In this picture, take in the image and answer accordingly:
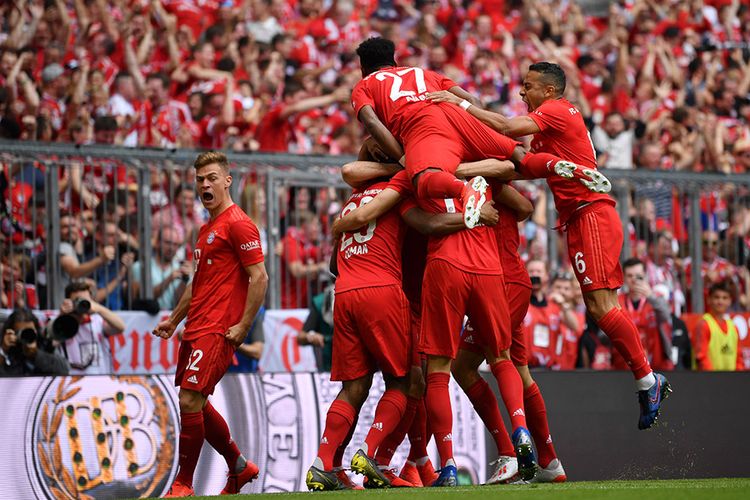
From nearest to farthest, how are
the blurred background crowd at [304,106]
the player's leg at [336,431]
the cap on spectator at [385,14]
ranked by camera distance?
1. the player's leg at [336,431]
2. the blurred background crowd at [304,106]
3. the cap on spectator at [385,14]

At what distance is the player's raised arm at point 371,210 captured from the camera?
8.21 metres

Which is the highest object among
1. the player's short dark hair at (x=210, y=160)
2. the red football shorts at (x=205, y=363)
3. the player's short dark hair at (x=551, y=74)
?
the player's short dark hair at (x=551, y=74)

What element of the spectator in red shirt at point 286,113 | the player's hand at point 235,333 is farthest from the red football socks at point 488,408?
the spectator in red shirt at point 286,113

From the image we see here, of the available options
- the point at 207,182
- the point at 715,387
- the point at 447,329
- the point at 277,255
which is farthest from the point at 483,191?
the point at 277,255

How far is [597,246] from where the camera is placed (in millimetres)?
8727

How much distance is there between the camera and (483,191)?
8023mm

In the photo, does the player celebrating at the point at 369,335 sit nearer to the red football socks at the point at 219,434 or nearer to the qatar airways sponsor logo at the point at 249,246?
the qatar airways sponsor logo at the point at 249,246

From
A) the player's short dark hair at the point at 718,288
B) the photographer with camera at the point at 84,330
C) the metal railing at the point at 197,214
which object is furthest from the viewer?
the player's short dark hair at the point at 718,288

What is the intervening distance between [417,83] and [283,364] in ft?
14.5

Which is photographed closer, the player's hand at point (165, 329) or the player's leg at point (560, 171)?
Result: the player's leg at point (560, 171)

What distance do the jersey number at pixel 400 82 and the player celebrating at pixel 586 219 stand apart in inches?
8.8

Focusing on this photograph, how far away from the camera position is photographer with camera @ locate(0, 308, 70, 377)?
10.3m

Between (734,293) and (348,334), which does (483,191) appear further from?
(734,293)

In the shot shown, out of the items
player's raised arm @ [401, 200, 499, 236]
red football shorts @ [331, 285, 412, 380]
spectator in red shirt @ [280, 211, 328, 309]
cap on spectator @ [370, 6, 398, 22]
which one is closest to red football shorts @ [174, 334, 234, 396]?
red football shorts @ [331, 285, 412, 380]
